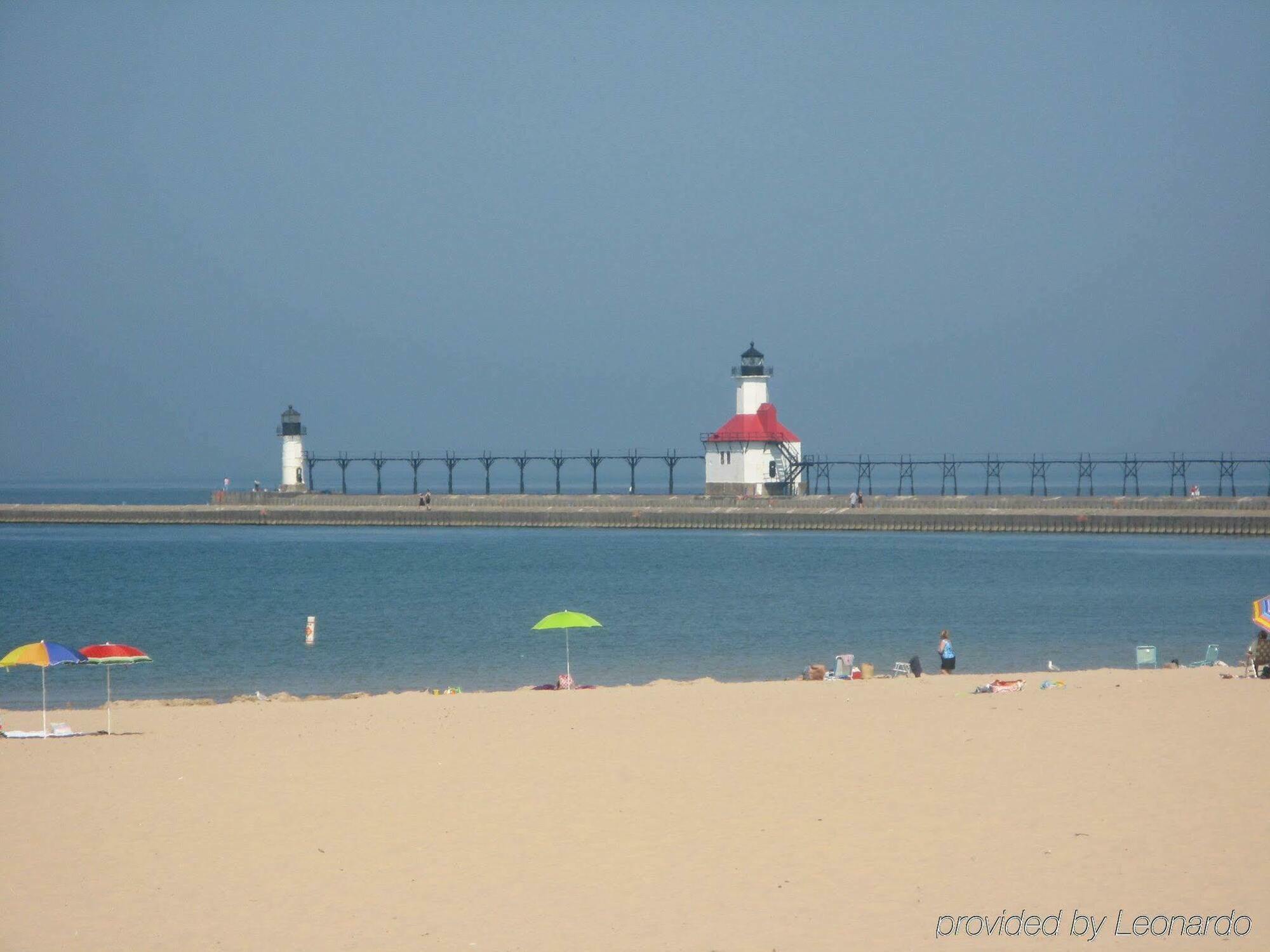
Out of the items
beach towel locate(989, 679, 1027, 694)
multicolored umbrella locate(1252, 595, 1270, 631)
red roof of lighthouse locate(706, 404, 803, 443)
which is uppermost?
red roof of lighthouse locate(706, 404, 803, 443)

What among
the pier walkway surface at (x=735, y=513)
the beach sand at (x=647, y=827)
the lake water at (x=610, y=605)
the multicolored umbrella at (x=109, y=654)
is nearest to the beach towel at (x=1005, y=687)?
the beach sand at (x=647, y=827)

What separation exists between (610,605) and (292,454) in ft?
145

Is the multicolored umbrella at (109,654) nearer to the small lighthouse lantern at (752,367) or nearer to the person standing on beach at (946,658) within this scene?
the person standing on beach at (946,658)

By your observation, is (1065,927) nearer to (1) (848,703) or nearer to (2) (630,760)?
(2) (630,760)

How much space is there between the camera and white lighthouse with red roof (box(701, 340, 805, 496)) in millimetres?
60875

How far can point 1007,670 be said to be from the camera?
23047 mm

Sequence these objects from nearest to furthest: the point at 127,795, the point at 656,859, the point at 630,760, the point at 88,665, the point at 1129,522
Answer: the point at 656,859 < the point at 127,795 < the point at 630,760 < the point at 88,665 < the point at 1129,522

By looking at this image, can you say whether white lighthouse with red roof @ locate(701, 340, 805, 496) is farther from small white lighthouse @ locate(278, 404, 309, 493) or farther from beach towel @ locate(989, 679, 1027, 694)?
beach towel @ locate(989, 679, 1027, 694)

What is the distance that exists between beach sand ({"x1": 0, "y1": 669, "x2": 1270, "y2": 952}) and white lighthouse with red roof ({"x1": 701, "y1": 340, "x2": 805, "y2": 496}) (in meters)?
45.3

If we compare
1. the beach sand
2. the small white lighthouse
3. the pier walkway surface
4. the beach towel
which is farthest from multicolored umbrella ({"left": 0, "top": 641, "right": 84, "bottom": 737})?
the small white lighthouse

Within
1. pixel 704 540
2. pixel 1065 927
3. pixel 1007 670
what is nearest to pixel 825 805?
pixel 1065 927

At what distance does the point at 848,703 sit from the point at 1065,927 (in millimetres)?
7906

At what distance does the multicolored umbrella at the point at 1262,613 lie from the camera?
17.1 meters

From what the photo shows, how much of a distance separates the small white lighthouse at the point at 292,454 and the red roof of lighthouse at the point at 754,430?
23.2 m
